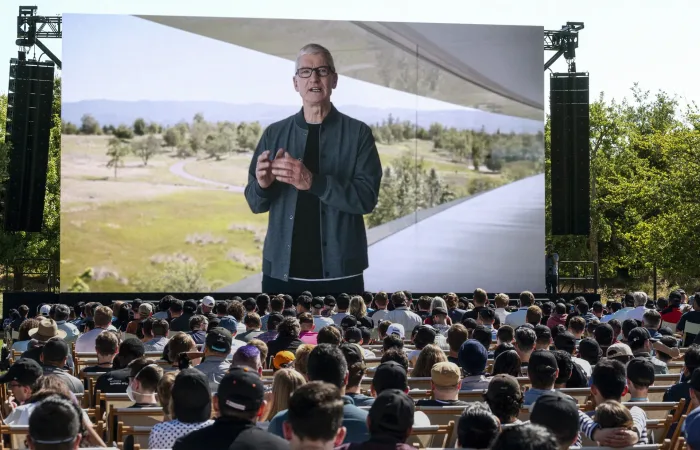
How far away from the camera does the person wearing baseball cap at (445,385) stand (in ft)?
17.9

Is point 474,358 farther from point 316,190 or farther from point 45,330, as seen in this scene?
point 316,190

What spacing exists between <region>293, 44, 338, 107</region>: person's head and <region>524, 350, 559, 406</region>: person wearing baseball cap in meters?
13.4

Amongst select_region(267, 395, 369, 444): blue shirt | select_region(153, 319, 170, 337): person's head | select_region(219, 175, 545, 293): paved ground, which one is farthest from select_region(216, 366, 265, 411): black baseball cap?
select_region(219, 175, 545, 293): paved ground

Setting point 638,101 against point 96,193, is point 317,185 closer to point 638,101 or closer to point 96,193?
point 96,193

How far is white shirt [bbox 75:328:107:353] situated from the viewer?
9189 millimetres

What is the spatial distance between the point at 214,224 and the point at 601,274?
73.8 feet

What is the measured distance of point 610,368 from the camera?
5.08 metres

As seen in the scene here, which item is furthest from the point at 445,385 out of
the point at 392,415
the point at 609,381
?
the point at 392,415

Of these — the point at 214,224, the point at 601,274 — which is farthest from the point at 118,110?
the point at 601,274

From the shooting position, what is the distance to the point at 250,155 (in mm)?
18609

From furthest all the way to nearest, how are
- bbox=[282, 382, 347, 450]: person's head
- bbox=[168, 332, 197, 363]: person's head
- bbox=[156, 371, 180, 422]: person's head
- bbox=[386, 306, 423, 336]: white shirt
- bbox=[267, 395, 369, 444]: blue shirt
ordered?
bbox=[386, 306, 423, 336]: white shirt → bbox=[168, 332, 197, 363]: person's head → bbox=[156, 371, 180, 422]: person's head → bbox=[267, 395, 369, 444]: blue shirt → bbox=[282, 382, 347, 450]: person's head

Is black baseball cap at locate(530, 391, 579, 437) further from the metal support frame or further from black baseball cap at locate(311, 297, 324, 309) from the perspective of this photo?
the metal support frame

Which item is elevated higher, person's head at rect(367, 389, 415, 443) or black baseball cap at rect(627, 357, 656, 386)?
person's head at rect(367, 389, 415, 443)

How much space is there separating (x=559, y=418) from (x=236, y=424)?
4.03 ft
